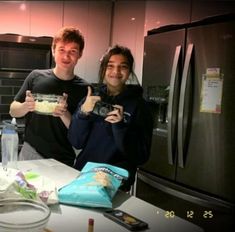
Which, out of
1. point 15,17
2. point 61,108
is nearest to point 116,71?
point 61,108

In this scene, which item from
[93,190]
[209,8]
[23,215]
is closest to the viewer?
[23,215]

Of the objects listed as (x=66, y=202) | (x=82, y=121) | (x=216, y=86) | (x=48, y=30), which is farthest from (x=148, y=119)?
(x=48, y=30)

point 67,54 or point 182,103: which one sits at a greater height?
point 67,54

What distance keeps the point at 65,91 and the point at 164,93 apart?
49cm

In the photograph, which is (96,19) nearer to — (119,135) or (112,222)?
(119,135)

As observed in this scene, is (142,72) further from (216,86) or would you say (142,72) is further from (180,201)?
(180,201)

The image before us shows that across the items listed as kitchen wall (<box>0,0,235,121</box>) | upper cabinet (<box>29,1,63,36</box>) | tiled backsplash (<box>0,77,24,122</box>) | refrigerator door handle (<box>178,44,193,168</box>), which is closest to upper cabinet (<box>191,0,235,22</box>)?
kitchen wall (<box>0,0,235,121</box>)

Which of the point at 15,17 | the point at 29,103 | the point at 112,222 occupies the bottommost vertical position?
the point at 112,222

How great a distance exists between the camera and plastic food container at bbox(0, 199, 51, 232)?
0.61 metres

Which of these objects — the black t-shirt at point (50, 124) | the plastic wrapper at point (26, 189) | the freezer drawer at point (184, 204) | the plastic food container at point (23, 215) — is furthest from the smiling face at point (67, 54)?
the plastic food container at point (23, 215)

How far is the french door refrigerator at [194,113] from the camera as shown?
1.43 metres

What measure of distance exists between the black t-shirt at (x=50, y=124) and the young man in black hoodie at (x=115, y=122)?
238 mm

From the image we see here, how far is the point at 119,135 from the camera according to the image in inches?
47.6

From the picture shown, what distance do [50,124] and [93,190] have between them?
755 millimetres
